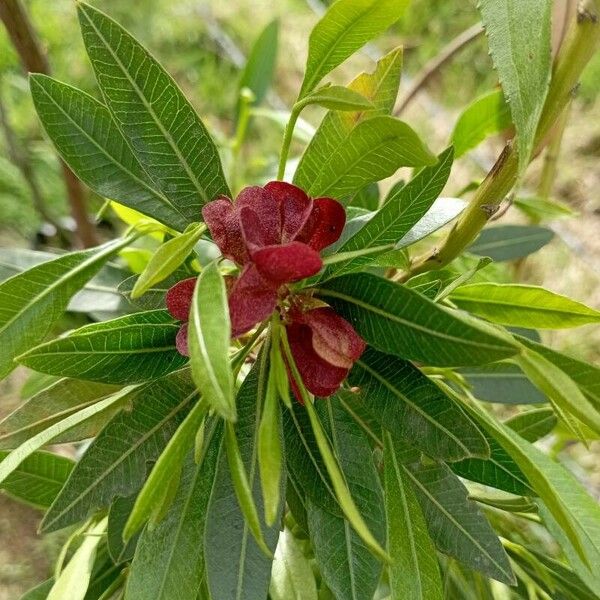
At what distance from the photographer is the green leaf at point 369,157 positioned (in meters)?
0.41

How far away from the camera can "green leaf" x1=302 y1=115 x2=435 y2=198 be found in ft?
1.34

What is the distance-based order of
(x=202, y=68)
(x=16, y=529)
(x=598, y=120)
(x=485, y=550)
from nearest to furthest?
(x=485, y=550) < (x=16, y=529) < (x=598, y=120) < (x=202, y=68)

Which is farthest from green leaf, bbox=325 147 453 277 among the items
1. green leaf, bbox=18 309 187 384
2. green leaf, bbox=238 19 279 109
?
green leaf, bbox=238 19 279 109

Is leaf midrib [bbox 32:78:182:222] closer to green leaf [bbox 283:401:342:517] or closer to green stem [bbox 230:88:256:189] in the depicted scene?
green leaf [bbox 283:401:342:517]

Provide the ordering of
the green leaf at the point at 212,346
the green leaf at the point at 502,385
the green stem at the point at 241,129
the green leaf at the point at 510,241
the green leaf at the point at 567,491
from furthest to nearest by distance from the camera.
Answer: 1. the green stem at the point at 241,129
2. the green leaf at the point at 510,241
3. the green leaf at the point at 502,385
4. the green leaf at the point at 567,491
5. the green leaf at the point at 212,346

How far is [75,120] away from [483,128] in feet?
1.25

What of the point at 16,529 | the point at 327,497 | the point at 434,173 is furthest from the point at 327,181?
the point at 16,529

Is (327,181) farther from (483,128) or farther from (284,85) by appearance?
(284,85)

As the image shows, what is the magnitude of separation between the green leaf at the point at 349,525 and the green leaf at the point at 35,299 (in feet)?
0.66

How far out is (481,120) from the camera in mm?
691

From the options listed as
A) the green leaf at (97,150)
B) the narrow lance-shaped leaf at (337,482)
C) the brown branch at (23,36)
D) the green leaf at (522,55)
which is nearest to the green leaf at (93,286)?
the brown branch at (23,36)

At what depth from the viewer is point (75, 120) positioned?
50 cm

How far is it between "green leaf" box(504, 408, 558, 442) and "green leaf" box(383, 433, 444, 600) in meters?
0.16

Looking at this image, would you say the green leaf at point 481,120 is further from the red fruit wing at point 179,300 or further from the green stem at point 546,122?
the red fruit wing at point 179,300
